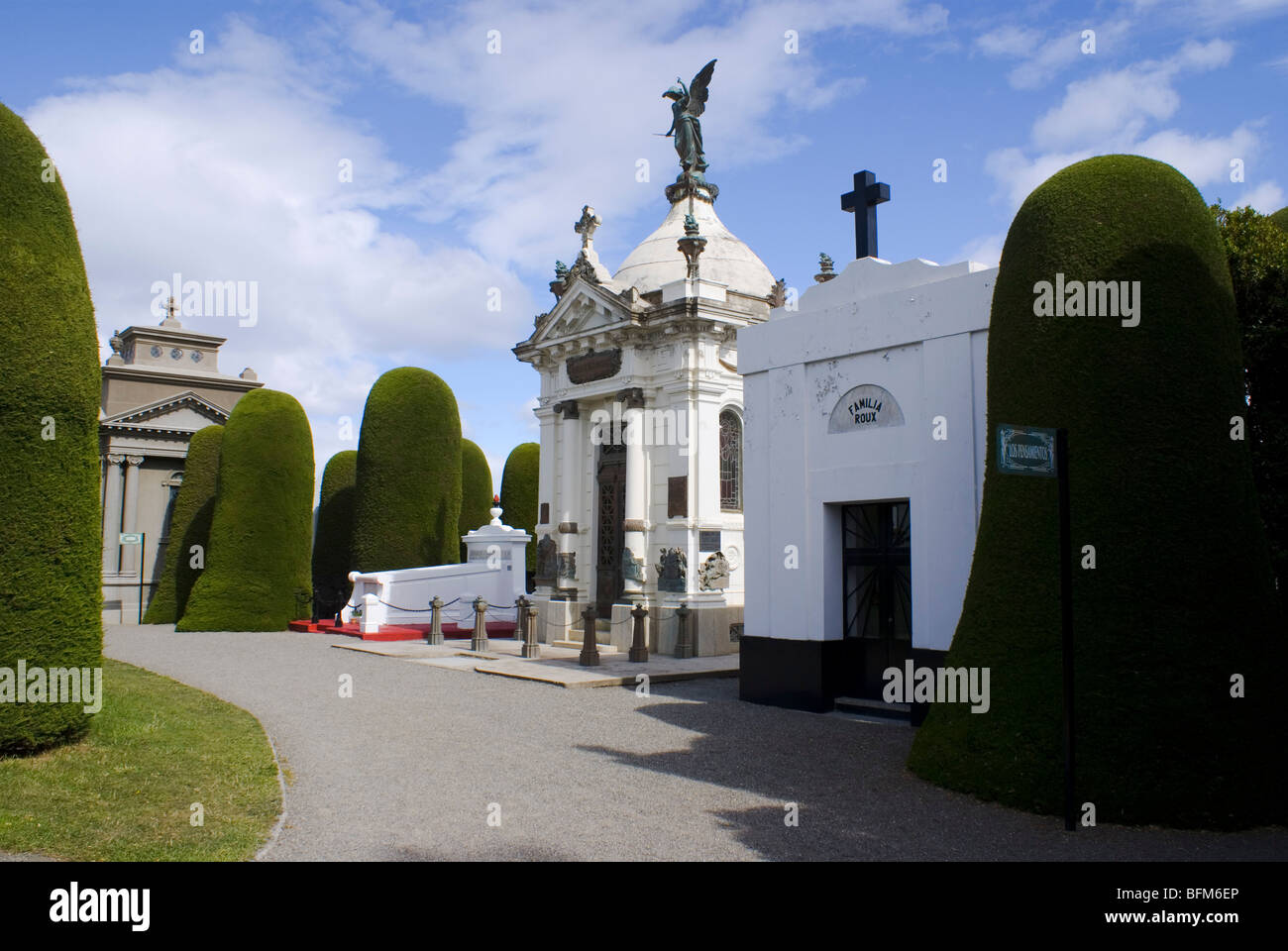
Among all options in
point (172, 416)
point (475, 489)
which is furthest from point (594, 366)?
point (172, 416)

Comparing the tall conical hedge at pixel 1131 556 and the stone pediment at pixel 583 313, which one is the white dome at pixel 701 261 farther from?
the tall conical hedge at pixel 1131 556

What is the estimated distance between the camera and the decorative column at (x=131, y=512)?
31.2m

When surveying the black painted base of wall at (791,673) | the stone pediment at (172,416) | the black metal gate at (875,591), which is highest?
the stone pediment at (172,416)

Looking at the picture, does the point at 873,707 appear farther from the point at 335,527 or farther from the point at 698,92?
the point at 335,527

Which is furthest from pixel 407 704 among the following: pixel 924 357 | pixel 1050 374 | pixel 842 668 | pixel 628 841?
pixel 1050 374

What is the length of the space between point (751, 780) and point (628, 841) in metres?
2.01

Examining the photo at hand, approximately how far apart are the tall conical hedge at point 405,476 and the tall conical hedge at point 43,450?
15.5 meters

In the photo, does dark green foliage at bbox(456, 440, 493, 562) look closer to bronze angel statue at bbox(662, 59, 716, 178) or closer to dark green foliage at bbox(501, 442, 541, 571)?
dark green foliage at bbox(501, 442, 541, 571)

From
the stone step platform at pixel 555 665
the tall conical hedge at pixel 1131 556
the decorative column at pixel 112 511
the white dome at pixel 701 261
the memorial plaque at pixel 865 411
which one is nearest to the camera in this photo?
the tall conical hedge at pixel 1131 556

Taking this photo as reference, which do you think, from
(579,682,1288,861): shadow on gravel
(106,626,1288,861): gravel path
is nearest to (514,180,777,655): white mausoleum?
(106,626,1288,861): gravel path

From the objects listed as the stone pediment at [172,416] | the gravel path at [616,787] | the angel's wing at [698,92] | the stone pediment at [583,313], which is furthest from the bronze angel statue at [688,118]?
the stone pediment at [172,416]

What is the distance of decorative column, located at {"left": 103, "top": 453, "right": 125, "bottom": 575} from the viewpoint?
1213 inches

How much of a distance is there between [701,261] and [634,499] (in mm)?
5482
